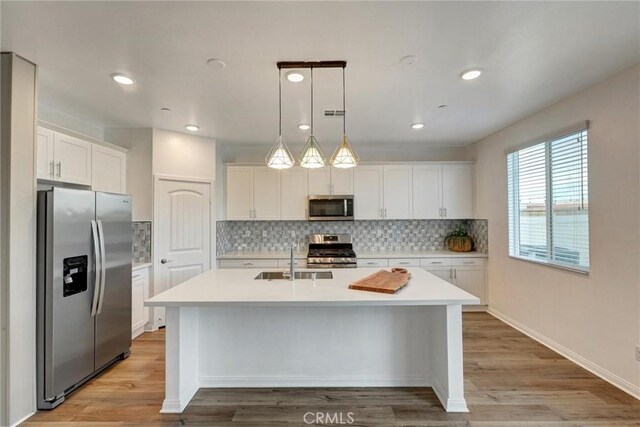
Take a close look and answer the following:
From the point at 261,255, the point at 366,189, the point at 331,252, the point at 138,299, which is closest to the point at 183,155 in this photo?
the point at 261,255

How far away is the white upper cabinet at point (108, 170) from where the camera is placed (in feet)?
10.6

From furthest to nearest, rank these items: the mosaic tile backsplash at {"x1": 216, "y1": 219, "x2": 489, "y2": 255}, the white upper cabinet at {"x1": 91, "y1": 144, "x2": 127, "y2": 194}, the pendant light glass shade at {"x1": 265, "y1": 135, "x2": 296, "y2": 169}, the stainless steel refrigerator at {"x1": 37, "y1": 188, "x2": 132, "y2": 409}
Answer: the mosaic tile backsplash at {"x1": 216, "y1": 219, "x2": 489, "y2": 255} → the white upper cabinet at {"x1": 91, "y1": 144, "x2": 127, "y2": 194} → the pendant light glass shade at {"x1": 265, "y1": 135, "x2": 296, "y2": 169} → the stainless steel refrigerator at {"x1": 37, "y1": 188, "x2": 132, "y2": 409}

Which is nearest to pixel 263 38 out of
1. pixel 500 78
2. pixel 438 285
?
pixel 500 78

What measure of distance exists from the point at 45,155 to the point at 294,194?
9.36ft

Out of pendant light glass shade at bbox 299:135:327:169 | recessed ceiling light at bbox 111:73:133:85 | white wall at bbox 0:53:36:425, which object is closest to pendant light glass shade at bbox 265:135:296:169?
pendant light glass shade at bbox 299:135:327:169

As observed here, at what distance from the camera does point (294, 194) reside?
4750 mm

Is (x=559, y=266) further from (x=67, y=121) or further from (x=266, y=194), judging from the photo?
(x=67, y=121)

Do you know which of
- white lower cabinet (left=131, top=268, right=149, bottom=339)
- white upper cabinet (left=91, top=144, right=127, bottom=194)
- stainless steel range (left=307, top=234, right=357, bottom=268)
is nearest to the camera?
white upper cabinet (left=91, top=144, right=127, bottom=194)

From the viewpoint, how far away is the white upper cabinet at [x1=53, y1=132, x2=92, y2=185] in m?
2.76

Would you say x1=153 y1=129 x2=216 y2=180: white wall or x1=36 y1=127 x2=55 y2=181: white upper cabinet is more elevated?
x1=153 y1=129 x2=216 y2=180: white wall

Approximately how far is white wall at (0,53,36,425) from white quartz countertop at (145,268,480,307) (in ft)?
3.10

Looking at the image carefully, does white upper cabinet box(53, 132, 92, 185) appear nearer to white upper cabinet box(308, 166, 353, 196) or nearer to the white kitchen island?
the white kitchen island

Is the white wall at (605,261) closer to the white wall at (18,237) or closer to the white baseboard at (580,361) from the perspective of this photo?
the white baseboard at (580,361)

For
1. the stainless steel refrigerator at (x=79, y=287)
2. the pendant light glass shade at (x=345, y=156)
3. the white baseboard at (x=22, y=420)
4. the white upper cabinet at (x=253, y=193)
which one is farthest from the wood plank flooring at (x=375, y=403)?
the white upper cabinet at (x=253, y=193)
